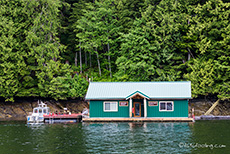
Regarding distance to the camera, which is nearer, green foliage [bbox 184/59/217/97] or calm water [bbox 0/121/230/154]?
calm water [bbox 0/121/230/154]

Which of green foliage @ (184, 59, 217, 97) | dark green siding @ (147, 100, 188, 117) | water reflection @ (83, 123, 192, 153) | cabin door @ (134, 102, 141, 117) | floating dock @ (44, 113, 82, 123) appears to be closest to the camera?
water reflection @ (83, 123, 192, 153)

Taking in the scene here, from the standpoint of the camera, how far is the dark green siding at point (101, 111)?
2034 inches

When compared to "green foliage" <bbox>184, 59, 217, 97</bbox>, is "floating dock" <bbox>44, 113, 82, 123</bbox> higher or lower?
lower

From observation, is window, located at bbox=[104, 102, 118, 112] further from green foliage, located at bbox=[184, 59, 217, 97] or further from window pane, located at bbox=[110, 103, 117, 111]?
green foliage, located at bbox=[184, 59, 217, 97]

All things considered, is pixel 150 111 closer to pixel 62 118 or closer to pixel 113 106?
pixel 113 106

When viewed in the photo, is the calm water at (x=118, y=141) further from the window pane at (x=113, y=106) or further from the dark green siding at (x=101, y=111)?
the window pane at (x=113, y=106)

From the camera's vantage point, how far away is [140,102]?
5241cm

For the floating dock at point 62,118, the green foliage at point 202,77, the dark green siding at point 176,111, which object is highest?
the green foliage at point 202,77

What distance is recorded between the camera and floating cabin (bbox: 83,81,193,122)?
1991 inches

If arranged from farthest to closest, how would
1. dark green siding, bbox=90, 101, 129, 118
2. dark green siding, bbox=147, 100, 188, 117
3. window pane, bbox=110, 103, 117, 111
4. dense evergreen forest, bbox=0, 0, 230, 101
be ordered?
dense evergreen forest, bbox=0, 0, 230, 101 < window pane, bbox=110, 103, 117, 111 < dark green siding, bbox=90, 101, 129, 118 < dark green siding, bbox=147, 100, 188, 117

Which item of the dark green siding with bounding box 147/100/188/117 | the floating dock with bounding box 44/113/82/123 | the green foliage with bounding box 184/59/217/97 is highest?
the green foliage with bounding box 184/59/217/97

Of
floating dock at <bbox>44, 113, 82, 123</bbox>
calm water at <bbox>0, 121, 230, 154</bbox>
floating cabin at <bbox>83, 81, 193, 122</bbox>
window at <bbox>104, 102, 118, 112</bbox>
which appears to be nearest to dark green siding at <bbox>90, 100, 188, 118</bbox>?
floating cabin at <bbox>83, 81, 193, 122</bbox>

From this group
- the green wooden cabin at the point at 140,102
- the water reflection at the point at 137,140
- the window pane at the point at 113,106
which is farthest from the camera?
the window pane at the point at 113,106

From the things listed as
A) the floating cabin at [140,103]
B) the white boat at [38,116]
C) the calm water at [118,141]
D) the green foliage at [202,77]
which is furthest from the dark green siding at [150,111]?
the green foliage at [202,77]
